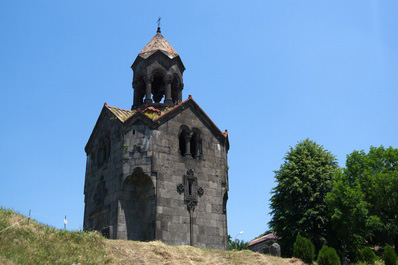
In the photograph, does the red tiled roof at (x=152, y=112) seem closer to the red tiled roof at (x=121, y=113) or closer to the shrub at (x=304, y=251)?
the red tiled roof at (x=121, y=113)

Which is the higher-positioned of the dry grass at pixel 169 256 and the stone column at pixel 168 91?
the stone column at pixel 168 91

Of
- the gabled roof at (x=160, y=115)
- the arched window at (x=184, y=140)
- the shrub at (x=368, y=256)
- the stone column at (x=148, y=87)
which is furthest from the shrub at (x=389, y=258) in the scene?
the stone column at (x=148, y=87)

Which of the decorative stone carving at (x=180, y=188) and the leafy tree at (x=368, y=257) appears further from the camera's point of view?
the leafy tree at (x=368, y=257)

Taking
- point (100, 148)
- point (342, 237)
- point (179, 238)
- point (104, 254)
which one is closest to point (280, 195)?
point (342, 237)

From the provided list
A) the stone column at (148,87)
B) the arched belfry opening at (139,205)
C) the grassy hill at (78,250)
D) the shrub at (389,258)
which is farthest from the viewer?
the stone column at (148,87)

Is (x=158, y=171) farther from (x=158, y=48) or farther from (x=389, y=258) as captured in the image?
(x=389, y=258)

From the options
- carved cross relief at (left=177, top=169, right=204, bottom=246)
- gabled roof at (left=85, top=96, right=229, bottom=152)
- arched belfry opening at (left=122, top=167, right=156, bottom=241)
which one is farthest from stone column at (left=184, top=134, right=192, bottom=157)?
arched belfry opening at (left=122, top=167, right=156, bottom=241)

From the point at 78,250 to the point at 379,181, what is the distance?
65.6ft

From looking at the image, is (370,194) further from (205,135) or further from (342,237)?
(205,135)

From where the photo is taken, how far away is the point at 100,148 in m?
25.0

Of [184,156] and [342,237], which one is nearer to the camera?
[184,156]

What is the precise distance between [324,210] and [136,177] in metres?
13.2

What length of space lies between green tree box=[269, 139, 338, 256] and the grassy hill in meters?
9.78

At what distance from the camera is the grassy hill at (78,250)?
13941mm
